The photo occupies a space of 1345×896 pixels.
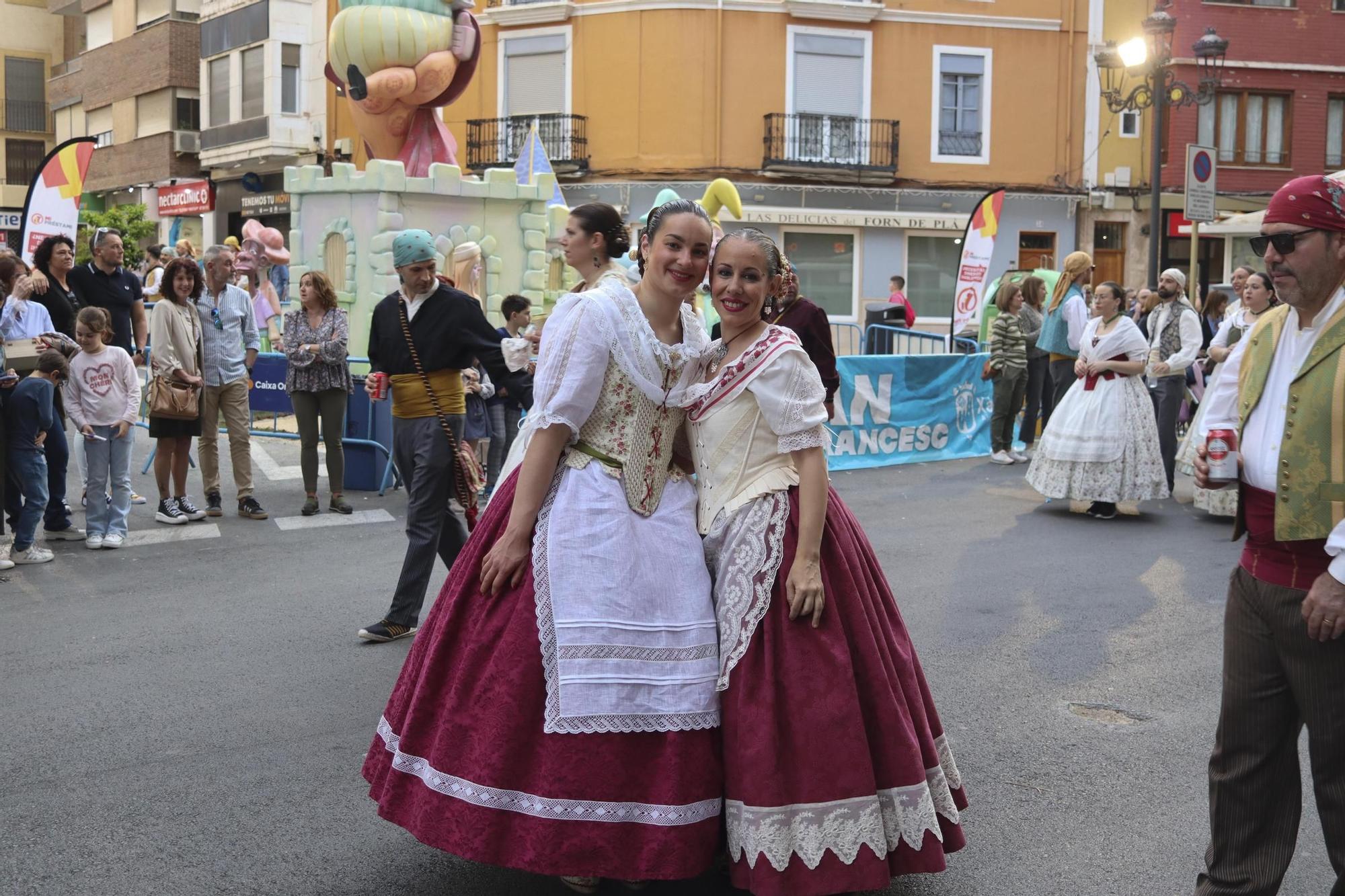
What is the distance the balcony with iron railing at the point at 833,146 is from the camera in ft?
95.1

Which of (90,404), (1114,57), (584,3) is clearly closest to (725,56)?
(584,3)

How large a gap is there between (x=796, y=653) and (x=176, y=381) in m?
6.88

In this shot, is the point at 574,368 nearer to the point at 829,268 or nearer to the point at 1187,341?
the point at 1187,341

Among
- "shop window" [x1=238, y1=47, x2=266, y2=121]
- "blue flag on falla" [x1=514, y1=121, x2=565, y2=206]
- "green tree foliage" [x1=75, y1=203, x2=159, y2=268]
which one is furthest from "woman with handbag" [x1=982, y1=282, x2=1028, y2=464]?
"shop window" [x1=238, y1=47, x2=266, y2=121]

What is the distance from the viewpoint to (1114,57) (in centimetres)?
1675

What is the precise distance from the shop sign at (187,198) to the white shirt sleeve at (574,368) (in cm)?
3582

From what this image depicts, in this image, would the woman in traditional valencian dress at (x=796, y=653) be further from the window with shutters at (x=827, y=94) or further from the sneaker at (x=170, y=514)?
the window with shutters at (x=827, y=94)

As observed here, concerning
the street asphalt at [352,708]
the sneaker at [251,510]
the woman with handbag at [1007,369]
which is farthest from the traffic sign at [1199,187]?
the sneaker at [251,510]

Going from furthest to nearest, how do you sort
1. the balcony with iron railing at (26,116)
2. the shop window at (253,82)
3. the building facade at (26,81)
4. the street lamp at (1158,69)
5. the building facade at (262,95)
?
the balcony with iron railing at (26,116) → the building facade at (26,81) → the shop window at (253,82) → the building facade at (262,95) → the street lamp at (1158,69)

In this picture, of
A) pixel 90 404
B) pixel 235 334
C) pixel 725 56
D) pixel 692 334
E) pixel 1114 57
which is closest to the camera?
pixel 692 334

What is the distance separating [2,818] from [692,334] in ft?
8.61

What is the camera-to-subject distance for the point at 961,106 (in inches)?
1181

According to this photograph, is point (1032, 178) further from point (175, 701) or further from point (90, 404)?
point (175, 701)

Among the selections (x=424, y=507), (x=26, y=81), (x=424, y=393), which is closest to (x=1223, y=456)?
(x=424, y=507)
